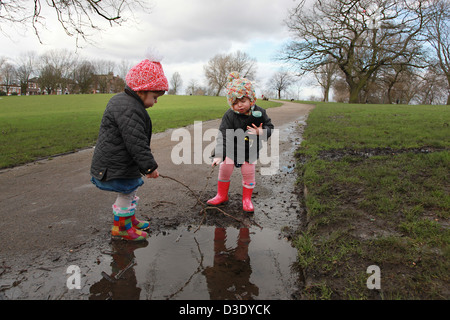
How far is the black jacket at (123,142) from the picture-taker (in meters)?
2.62

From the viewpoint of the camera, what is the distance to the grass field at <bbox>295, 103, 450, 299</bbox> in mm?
2121

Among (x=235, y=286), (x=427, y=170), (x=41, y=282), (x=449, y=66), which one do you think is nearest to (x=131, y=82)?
(x=41, y=282)

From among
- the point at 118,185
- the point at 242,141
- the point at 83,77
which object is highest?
the point at 83,77

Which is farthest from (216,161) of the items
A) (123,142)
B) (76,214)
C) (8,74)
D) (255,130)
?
(8,74)

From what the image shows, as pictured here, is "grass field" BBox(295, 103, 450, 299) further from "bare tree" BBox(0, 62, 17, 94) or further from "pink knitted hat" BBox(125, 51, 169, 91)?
"bare tree" BBox(0, 62, 17, 94)

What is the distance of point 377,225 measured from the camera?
119 inches

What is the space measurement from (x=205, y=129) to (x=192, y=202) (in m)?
7.38

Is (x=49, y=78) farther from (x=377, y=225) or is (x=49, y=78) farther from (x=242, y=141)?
(x=377, y=225)

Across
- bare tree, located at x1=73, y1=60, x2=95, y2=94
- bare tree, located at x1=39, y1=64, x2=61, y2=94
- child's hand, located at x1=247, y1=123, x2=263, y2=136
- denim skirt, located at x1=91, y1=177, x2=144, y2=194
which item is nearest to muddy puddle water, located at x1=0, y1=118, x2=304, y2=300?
denim skirt, located at x1=91, y1=177, x2=144, y2=194

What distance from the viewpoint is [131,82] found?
2.75 m

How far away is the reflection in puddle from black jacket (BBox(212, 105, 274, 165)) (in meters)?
1.08

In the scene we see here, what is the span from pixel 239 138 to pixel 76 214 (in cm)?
231

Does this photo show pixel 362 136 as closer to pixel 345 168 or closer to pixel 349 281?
pixel 345 168

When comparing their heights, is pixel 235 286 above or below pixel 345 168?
below
